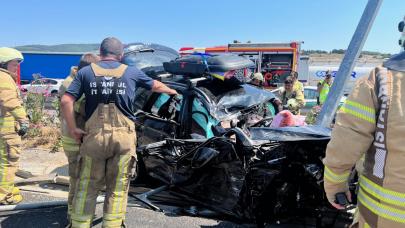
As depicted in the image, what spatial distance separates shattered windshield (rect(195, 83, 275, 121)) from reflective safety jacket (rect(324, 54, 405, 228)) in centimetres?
277

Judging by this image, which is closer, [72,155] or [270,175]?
[270,175]

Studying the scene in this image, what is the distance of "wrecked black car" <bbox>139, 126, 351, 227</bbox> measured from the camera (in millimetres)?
3221

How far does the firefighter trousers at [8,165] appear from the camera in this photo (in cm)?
445

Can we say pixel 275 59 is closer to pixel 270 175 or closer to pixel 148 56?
pixel 148 56

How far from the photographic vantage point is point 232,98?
4.96 meters

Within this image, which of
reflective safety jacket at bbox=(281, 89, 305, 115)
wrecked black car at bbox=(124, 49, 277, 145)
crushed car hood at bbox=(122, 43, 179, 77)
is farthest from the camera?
reflective safety jacket at bbox=(281, 89, 305, 115)

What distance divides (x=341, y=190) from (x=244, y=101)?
3.11m

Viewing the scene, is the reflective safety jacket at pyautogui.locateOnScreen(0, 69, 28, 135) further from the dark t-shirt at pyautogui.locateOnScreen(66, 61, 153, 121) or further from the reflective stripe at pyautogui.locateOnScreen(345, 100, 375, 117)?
the reflective stripe at pyautogui.locateOnScreen(345, 100, 375, 117)

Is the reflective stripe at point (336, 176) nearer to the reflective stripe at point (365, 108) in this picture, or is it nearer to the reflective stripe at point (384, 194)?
the reflective stripe at point (384, 194)

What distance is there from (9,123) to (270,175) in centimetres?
297

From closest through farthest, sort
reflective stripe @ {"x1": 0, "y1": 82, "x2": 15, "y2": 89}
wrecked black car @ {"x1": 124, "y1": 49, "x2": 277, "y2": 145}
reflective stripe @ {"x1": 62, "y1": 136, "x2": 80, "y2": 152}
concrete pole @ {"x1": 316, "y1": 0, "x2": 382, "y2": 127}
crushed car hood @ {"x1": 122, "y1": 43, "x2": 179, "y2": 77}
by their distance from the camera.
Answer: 1. reflective stripe @ {"x1": 62, "y1": 136, "x2": 80, "y2": 152}
2. reflective stripe @ {"x1": 0, "y1": 82, "x2": 15, "y2": 89}
3. wrecked black car @ {"x1": 124, "y1": 49, "x2": 277, "y2": 145}
4. concrete pole @ {"x1": 316, "y1": 0, "x2": 382, "y2": 127}
5. crushed car hood @ {"x1": 122, "y1": 43, "x2": 179, "y2": 77}

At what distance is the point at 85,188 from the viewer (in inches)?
135

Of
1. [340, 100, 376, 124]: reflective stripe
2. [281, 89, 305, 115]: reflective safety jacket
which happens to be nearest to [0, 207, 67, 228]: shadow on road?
[340, 100, 376, 124]: reflective stripe

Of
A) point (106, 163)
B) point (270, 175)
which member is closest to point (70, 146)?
point (106, 163)
